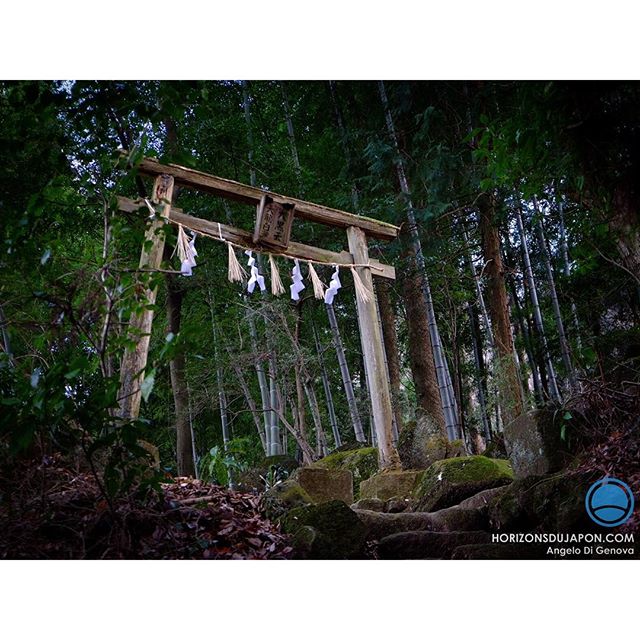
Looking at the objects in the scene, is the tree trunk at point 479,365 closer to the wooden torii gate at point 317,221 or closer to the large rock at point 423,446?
the large rock at point 423,446

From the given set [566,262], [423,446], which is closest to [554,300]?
[566,262]

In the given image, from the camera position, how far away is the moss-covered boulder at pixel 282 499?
119 inches

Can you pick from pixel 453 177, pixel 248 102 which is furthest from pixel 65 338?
pixel 453 177

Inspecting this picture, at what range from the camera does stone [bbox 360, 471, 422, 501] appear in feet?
14.1

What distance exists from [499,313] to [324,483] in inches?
95.0

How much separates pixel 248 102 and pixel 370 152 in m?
1.15

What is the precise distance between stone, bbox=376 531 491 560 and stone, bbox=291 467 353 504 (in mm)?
1082

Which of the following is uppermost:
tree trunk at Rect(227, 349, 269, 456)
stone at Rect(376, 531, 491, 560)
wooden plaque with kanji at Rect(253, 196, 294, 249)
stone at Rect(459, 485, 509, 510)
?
wooden plaque with kanji at Rect(253, 196, 294, 249)

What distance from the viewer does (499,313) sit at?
218 inches

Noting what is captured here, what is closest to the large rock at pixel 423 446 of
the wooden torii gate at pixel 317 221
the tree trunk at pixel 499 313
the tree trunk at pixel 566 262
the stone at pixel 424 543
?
the wooden torii gate at pixel 317 221

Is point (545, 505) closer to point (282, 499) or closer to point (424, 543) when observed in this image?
point (424, 543)

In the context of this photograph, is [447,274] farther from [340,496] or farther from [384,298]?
[340,496]

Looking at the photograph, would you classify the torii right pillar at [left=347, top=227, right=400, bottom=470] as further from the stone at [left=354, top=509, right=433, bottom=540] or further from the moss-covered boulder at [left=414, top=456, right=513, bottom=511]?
the stone at [left=354, top=509, right=433, bottom=540]

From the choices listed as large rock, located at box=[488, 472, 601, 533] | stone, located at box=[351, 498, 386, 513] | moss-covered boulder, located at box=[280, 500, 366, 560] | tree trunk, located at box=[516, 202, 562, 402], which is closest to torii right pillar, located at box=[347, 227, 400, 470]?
stone, located at box=[351, 498, 386, 513]
